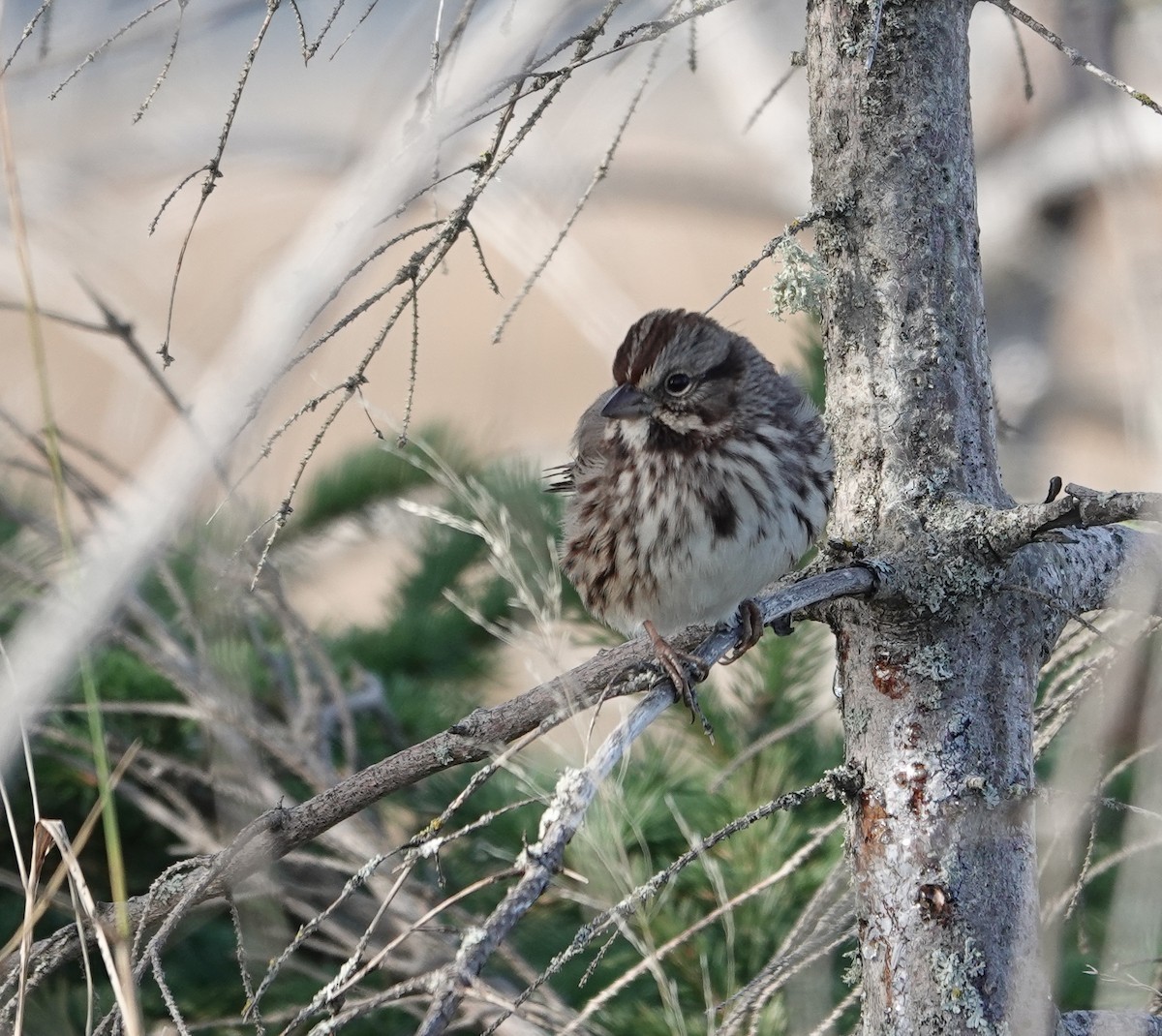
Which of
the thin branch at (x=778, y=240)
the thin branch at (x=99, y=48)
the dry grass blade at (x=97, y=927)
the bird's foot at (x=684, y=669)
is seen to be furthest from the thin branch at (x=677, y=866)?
the thin branch at (x=99, y=48)

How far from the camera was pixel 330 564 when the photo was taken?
15.8 ft

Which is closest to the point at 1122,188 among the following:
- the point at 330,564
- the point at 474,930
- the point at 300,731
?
the point at 474,930

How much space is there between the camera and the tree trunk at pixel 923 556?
5.36ft

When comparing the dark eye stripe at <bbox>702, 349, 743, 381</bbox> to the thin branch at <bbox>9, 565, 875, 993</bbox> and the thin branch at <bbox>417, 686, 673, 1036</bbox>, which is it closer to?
the thin branch at <bbox>9, 565, 875, 993</bbox>

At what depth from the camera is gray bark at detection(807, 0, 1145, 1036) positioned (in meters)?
1.63

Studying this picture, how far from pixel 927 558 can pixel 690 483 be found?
0.97 m

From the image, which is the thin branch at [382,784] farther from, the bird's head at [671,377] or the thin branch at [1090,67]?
the bird's head at [671,377]

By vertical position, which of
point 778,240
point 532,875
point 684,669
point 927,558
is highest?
point 778,240

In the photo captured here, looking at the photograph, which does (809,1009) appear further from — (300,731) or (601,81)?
(601,81)

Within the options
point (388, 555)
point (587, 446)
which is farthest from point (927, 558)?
point (388, 555)

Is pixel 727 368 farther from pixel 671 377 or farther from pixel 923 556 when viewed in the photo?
pixel 923 556

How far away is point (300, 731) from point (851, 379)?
61.0 inches

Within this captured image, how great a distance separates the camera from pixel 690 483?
2.65 metres

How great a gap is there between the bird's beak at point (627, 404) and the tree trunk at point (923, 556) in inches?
31.8
